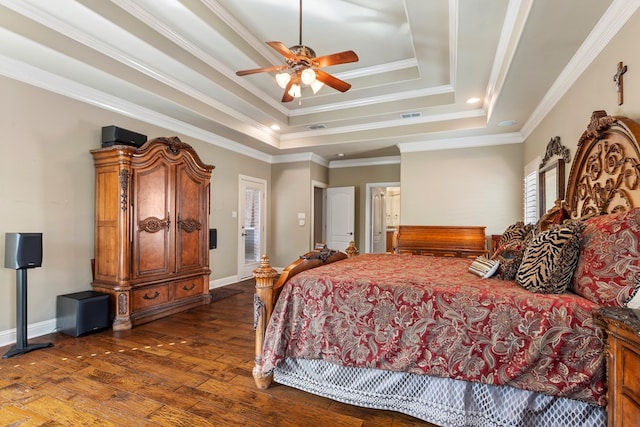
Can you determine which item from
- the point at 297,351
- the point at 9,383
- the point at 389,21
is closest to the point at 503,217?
the point at 389,21

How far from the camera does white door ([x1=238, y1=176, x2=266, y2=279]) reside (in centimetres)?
597

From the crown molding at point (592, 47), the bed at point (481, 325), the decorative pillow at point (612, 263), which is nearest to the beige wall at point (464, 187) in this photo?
the crown molding at point (592, 47)

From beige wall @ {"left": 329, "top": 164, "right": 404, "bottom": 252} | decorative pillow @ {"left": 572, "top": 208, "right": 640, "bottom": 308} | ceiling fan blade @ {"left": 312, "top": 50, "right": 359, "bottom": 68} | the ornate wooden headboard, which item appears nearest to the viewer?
decorative pillow @ {"left": 572, "top": 208, "right": 640, "bottom": 308}

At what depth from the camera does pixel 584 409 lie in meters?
1.52

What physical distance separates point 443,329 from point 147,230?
11.0 ft

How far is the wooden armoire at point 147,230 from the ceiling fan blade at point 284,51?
1.96m

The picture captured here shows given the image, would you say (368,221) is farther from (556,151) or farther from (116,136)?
(116,136)

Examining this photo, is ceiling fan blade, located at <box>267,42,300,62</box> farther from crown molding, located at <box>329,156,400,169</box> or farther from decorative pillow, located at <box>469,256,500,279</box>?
crown molding, located at <box>329,156,400,169</box>

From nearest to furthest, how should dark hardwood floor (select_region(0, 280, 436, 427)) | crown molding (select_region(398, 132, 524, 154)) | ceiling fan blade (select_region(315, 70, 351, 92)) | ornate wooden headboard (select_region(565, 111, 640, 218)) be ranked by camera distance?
dark hardwood floor (select_region(0, 280, 436, 427)), ornate wooden headboard (select_region(565, 111, 640, 218)), ceiling fan blade (select_region(315, 70, 351, 92)), crown molding (select_region(398, 132, 524, 154))

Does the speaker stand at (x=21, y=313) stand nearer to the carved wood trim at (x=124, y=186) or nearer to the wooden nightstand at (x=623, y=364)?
the carved wood trim at (x=124, y=186)

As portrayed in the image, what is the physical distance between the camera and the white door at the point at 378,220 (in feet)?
24.2

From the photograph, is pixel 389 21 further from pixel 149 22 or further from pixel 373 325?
pixel 373 325

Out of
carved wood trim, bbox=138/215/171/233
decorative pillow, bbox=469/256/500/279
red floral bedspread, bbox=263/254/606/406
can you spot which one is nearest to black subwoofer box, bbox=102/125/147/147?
carved wood trim, bbox=138/215/171/233

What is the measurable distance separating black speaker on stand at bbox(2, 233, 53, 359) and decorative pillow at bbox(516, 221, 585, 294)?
3.84 metres
